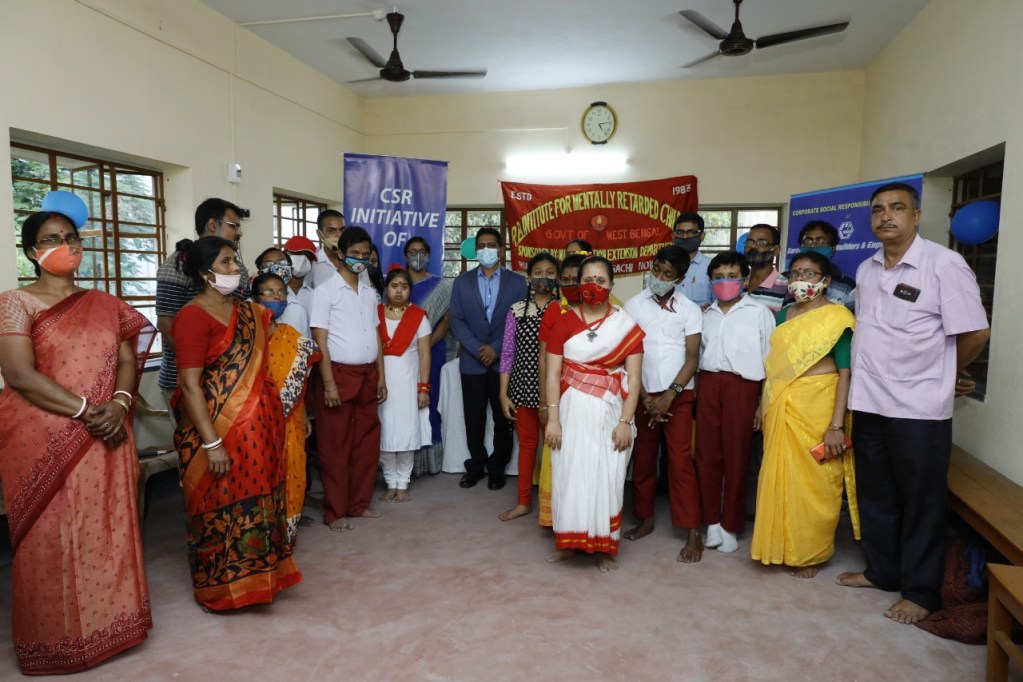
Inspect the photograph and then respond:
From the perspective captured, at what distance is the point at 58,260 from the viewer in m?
2.19

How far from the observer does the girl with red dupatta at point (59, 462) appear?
2148 millimetres

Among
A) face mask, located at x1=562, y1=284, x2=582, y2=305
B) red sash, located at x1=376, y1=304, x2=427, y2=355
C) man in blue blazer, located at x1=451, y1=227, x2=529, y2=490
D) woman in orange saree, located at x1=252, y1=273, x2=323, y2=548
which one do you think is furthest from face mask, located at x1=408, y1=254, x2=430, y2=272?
face mask, located at x1=562, y1=284, x2=582, y2=305

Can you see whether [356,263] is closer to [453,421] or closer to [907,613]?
[453,421]

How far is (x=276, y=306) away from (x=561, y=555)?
1.97 m

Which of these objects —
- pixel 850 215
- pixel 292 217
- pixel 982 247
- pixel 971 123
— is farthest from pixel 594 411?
pixel 292 217

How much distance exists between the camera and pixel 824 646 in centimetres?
242

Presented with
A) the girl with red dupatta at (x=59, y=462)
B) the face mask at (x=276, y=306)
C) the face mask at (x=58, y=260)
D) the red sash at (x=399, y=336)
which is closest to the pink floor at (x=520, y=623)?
the girl with red dupatta at (x=59, y=462)

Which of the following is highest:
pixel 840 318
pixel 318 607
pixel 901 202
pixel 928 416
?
pixel 901 202

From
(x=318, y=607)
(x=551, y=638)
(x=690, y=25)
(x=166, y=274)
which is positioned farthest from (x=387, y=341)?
(x=690, y=25)

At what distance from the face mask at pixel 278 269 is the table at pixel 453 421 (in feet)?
4.39

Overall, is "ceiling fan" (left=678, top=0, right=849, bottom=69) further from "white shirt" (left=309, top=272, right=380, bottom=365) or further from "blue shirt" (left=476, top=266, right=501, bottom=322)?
"white shirt" (left=309, top=272, right=380, bottom=365)

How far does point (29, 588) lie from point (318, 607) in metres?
1.01

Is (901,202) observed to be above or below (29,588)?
above

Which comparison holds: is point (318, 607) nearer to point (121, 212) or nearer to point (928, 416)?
point (928, 416)
